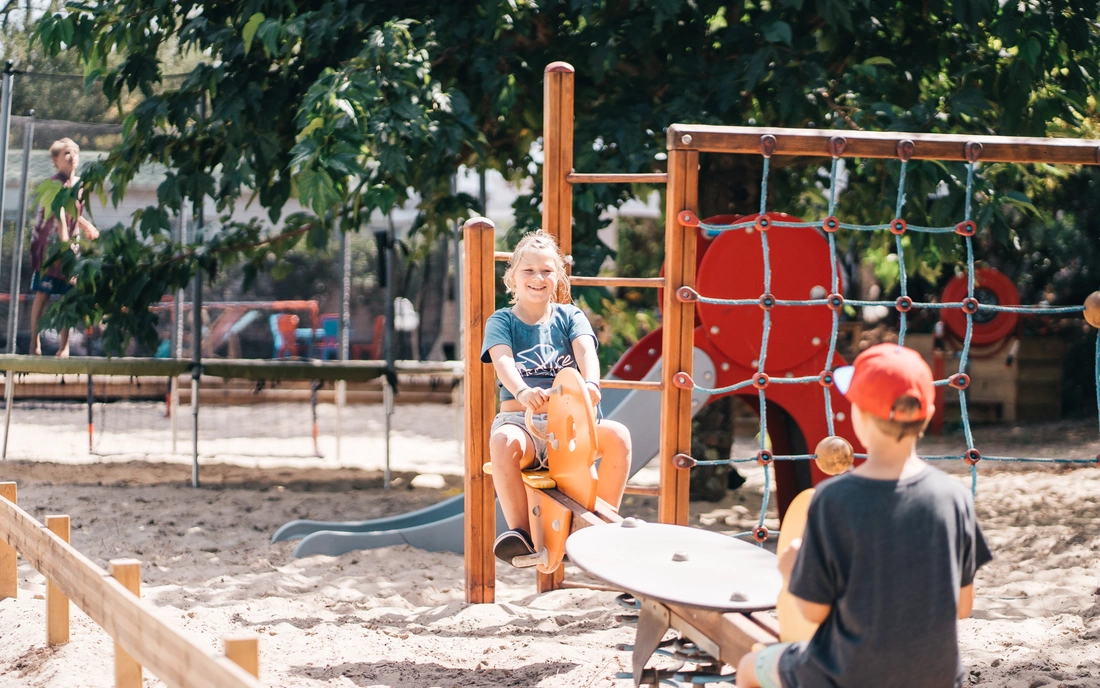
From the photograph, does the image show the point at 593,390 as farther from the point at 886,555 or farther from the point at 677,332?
the point at 886,555

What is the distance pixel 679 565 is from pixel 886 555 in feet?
2.32

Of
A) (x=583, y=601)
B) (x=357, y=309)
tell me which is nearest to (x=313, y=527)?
(x=583, y=601)

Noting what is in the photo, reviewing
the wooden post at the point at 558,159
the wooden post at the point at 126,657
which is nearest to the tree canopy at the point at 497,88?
the wooden post at the point at 558,159

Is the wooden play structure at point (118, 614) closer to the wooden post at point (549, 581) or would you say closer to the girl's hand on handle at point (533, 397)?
the girl's hand on handle at point (533, 397)

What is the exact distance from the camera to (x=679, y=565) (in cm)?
242

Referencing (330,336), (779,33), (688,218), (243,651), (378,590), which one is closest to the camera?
(243,651)

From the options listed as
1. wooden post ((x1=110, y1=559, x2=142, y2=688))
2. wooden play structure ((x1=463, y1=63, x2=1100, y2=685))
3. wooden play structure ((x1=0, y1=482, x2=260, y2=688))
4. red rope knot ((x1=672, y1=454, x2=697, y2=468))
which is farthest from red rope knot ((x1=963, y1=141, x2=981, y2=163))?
wooden post ((x1=110, y1=559, x2=142, y2=688))

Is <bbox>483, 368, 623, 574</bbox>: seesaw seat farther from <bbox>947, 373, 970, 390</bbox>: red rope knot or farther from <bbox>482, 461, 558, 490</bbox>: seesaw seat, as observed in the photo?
<bbox>947, 373, 970, 390</bbox>: red rope knot

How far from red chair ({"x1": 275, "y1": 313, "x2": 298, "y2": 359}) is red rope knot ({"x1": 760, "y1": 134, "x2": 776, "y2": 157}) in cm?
645

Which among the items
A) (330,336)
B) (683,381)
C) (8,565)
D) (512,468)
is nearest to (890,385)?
(512,468)

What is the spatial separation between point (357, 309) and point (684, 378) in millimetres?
8436

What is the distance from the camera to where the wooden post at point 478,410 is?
4.23 m

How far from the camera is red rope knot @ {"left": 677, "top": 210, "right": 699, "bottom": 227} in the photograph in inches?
154

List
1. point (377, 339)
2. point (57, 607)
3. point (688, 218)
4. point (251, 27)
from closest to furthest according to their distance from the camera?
point (57, 607) < point (688, 218) < point (251, 27) < point (377, 339)
